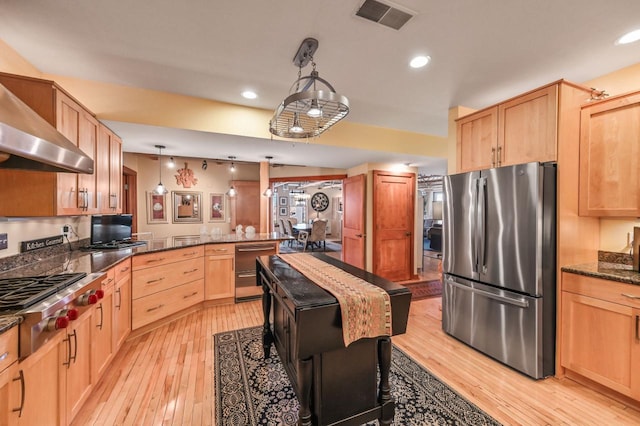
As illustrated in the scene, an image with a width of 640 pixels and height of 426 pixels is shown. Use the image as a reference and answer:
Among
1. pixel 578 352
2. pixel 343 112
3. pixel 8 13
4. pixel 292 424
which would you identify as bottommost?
pixel 292 424

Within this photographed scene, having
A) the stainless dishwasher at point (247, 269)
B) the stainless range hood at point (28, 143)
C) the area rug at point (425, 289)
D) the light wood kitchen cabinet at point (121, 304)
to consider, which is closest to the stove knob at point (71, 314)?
the stainless range hood at point (28, 143)

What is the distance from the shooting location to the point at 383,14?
67.1 inches

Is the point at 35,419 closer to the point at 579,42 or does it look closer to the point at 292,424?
the point at 292,424

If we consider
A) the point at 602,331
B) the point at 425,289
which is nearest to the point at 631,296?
the point at 602,331

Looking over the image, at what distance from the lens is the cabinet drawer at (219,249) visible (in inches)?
145

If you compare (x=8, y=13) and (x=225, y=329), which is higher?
(x=8, y=13)

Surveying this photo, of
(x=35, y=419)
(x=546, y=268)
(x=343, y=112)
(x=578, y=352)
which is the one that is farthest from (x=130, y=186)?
(x=578, y=352)

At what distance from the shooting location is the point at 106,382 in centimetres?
210

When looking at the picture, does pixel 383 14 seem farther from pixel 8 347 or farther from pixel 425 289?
pixel 425 289

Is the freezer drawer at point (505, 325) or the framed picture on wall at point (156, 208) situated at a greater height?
the framed picture on wall at point (156, 208)

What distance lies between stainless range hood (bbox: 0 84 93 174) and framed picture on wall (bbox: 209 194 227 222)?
15.2ft

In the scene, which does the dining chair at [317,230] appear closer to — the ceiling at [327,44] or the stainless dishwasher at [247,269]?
the stainless dishwasher at [247,269]

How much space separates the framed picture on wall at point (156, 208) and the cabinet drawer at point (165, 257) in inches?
116

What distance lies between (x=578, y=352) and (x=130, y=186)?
711cm
